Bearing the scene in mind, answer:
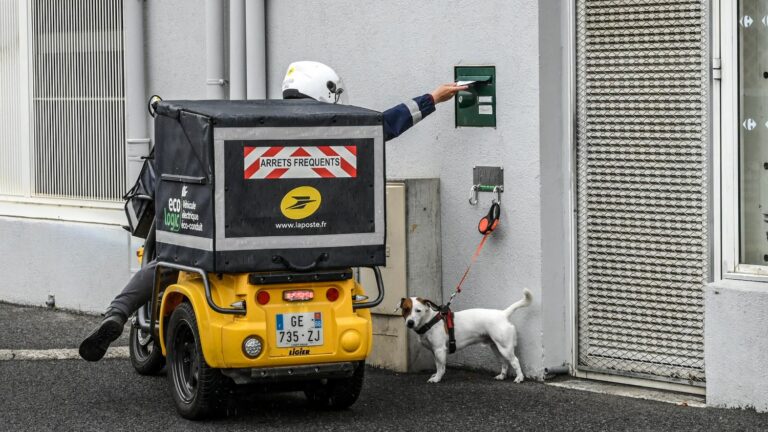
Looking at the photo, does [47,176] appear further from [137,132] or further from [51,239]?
[137,132]

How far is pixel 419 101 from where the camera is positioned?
942cm


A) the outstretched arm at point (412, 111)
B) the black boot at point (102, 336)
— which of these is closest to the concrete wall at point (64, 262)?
the black boot at point (102, 336)

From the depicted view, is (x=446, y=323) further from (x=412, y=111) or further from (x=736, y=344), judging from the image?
(x=736, y=344)

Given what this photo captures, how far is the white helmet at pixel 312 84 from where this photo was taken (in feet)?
29.8

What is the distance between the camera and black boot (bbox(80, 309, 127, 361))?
29.3 ft

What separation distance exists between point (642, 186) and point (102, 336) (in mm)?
3563

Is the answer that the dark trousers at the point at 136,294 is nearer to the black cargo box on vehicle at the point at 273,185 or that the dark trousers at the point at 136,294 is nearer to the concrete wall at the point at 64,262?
the black cargo box on vehicle at the point at 273,185

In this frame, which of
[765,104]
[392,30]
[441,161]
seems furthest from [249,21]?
[765,104]

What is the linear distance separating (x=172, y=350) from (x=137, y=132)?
4603 mm

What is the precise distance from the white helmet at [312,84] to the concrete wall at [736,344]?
2.68 metres

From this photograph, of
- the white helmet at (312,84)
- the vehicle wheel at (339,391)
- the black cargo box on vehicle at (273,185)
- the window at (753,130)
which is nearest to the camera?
the black cargo box on vehicle at (273,185)

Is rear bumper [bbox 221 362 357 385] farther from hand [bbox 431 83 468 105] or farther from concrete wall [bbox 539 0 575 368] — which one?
hand [bbox 431 83 468 105]

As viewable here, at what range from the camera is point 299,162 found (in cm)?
801

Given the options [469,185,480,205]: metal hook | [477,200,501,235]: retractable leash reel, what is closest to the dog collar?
[477,200,501,235]: retractable leash reel
